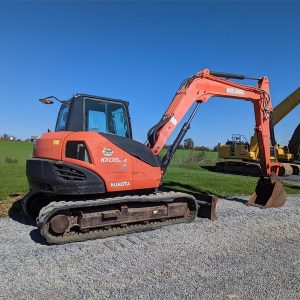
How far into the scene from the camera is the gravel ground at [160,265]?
443 cm

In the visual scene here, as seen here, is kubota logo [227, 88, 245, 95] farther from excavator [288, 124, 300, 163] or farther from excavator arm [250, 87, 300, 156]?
excavator [288, 124, 300, 163]

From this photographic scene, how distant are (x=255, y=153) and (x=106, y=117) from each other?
19.3m

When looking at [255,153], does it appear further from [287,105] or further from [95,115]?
[95,115]

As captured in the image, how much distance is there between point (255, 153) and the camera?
2516 cm

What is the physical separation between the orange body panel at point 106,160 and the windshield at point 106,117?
0.49m

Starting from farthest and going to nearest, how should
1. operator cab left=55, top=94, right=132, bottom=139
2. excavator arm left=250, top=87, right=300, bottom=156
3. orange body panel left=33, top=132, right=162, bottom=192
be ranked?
excavator arm left=250, top=87, right=300, bottom=156 → operator cab left=55, top=94, right=132, bottom=139 → orange body panel left=33, top=132, right=162, bottom=192

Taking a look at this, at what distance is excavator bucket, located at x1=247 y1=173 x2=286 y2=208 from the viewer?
33.4ft

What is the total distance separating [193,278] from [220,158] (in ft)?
79.4

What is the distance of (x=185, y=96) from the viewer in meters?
8.98

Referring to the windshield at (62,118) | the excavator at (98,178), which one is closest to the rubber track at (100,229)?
the excavator at (98,178)

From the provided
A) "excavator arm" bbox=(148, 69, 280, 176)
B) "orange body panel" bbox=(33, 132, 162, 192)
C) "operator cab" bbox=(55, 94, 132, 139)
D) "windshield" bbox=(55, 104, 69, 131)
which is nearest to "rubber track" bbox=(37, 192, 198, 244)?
"orange body panel" bbox=(33, 132, 162, 192)

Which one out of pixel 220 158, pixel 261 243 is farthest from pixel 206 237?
pixel 220 158

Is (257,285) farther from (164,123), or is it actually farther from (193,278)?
(164,123)

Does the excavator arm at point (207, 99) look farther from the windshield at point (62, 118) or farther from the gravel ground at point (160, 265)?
the gravel ground at point (160, 265)
